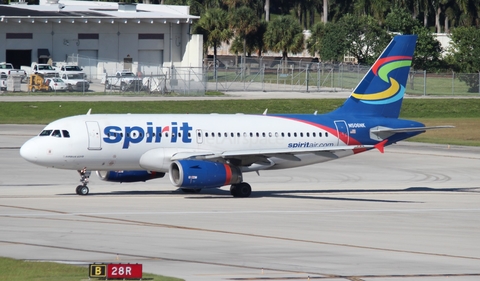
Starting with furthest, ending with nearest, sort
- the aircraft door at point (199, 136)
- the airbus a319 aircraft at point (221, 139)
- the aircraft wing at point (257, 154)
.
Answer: the aircraft door at point (199, 136) → the aircraft wing at point (257, 154) → the airbus a319 aircraft at point (221, 139)

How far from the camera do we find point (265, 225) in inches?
1158

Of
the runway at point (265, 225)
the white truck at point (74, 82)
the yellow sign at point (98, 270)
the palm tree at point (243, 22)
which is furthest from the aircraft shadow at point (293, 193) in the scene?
the palm tree at point (243, 22)

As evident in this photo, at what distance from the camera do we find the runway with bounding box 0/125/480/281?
22656mm

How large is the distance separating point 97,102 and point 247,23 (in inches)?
2295

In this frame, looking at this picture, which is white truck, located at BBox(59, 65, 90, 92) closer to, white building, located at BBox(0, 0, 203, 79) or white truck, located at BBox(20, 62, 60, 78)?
white truck, located at BBox(20, 62, 60, 78)

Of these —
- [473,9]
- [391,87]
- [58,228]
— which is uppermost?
[473,9]

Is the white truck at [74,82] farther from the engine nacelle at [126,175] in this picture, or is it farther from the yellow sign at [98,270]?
the yellow sign at [98,270]

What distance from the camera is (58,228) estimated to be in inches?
1091

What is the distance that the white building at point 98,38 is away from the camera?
10256 centimetres

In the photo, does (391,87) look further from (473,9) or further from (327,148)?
(473,9)

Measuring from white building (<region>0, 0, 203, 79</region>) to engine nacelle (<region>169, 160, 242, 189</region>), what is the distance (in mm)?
65967

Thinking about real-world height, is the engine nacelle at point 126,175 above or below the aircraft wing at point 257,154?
below

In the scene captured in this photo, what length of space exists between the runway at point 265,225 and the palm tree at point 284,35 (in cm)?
8945

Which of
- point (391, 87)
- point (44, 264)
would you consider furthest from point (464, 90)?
point (44, 264)
